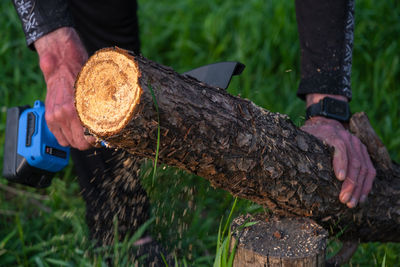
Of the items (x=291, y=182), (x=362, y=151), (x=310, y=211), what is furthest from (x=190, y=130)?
(x=362, y=151)

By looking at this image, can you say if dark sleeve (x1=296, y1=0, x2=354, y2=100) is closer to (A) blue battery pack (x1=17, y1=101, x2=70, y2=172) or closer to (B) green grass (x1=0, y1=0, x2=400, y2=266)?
(B) green grass (x1=0, y1=0, x2=400, y2=266)

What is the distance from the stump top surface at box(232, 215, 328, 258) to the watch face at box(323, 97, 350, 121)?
46cm

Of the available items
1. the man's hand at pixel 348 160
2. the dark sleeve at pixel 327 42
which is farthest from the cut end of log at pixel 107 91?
the dark sleeve at pixel 327 42

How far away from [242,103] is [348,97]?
26.8 inches

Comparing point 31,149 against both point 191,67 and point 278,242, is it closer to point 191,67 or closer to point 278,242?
point 278,242

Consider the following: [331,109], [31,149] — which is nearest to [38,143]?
[31,149]

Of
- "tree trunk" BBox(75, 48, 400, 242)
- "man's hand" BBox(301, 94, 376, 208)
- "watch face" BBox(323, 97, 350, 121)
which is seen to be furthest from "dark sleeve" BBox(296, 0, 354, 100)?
"tree trunk" BBox(75, 48, 400, 242)

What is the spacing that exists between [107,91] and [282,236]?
0.73 metres

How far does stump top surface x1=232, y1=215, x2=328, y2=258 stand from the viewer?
1.46 metres

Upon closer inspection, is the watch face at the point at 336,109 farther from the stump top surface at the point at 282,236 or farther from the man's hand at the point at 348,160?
the stump top surface at the point at 282,236

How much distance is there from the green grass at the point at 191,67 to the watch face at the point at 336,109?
0.67 ft

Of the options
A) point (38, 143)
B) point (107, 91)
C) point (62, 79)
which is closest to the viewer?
point (107, 91)

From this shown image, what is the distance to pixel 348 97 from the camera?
1.97m

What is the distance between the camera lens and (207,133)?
54.0 inches
